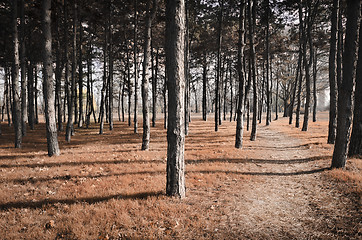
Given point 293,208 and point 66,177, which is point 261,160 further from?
point 66,177

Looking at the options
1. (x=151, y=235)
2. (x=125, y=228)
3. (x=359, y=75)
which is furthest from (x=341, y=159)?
(x=125, y=228)

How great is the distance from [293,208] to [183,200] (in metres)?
2.70

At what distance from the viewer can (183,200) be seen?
4734 mm

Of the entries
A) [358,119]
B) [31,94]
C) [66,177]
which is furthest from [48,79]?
[31,94]

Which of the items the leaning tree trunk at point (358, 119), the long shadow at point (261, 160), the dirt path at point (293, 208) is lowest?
the dirt path at point (293, 208)

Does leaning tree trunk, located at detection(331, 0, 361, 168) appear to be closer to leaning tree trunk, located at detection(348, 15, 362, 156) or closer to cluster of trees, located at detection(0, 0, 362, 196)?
cluster of trees, located at detection(0, 0, 362, 196)

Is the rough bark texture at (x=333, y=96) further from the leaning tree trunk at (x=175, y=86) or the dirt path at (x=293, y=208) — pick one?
the leaning tree trunk at (x=175, y=86)

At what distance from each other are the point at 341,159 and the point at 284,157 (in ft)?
8.41

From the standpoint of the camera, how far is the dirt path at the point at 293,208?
3537 mm

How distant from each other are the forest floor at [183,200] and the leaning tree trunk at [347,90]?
70 cm

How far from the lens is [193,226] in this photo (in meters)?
3.71

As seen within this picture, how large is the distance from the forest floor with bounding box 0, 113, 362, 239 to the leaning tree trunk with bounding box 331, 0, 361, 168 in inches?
27.4

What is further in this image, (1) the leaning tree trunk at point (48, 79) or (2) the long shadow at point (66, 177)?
(1) the leaning tree trunk at point (48, 79)

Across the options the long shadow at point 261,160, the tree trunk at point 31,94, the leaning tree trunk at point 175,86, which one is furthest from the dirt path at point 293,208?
the tree trunk at point 31,94
